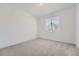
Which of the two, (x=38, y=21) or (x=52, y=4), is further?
(x=38, y=21)

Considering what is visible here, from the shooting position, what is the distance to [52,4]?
5.15ft

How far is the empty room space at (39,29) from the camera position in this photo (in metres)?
1.56

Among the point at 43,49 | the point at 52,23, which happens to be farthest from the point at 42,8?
the point at 43,49

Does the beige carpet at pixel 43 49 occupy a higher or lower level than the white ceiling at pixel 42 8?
lower

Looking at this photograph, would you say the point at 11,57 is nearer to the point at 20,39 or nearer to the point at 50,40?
the point at 20,39

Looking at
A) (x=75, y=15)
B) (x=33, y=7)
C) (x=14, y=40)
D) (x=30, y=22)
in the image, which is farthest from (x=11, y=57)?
(x=75, y=15)

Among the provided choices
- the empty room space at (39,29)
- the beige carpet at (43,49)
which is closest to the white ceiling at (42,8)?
the empty room space at (39,29)

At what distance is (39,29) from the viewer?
66.4 inches

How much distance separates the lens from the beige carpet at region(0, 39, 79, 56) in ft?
5.20

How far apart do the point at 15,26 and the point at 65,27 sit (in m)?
→ 0.82

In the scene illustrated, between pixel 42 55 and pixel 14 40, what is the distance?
516mm

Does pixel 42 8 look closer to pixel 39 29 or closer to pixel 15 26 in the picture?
pixel 39 29

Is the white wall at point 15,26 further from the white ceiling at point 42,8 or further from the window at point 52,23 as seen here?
the window at point 52,23

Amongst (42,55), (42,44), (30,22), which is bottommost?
(42,55)
